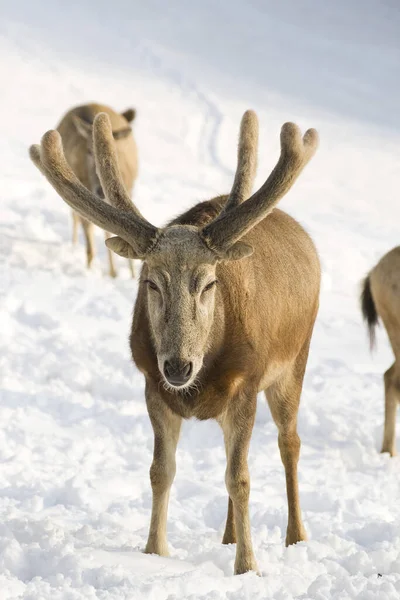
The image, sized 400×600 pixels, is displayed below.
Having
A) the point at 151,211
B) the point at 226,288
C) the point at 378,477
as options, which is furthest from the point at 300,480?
the point at 151,211

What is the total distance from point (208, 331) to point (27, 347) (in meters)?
4.35

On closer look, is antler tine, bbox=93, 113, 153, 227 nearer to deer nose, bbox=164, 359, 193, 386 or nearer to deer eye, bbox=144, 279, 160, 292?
deer eye, bbox=144, 279, 160, 292

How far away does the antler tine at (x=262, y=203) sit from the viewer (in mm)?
4371

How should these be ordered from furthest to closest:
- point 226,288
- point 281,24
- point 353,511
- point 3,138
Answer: point 281,24 < point 3,138 < point 353,511 < point 226,288

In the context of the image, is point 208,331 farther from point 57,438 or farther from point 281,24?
point 281,24

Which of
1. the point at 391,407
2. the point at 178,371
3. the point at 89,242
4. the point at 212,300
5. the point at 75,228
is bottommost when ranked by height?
the point at 75,228

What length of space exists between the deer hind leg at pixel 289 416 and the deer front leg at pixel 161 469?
92 cm

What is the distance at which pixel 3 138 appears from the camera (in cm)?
1742

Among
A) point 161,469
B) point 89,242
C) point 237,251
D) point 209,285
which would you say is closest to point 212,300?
point 209,285

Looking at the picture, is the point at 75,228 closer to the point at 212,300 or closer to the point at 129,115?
the point at 129,115

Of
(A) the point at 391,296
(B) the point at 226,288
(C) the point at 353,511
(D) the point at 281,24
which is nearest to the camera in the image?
(B) the point at 226,288

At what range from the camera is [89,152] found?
11938 millimetres

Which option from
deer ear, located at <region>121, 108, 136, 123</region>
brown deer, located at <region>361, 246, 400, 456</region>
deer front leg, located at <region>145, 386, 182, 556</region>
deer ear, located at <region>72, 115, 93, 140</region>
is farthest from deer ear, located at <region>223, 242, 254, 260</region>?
deer ear, located at <region>121, 108, 136, 123</region>

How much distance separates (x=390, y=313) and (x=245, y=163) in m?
3.62
